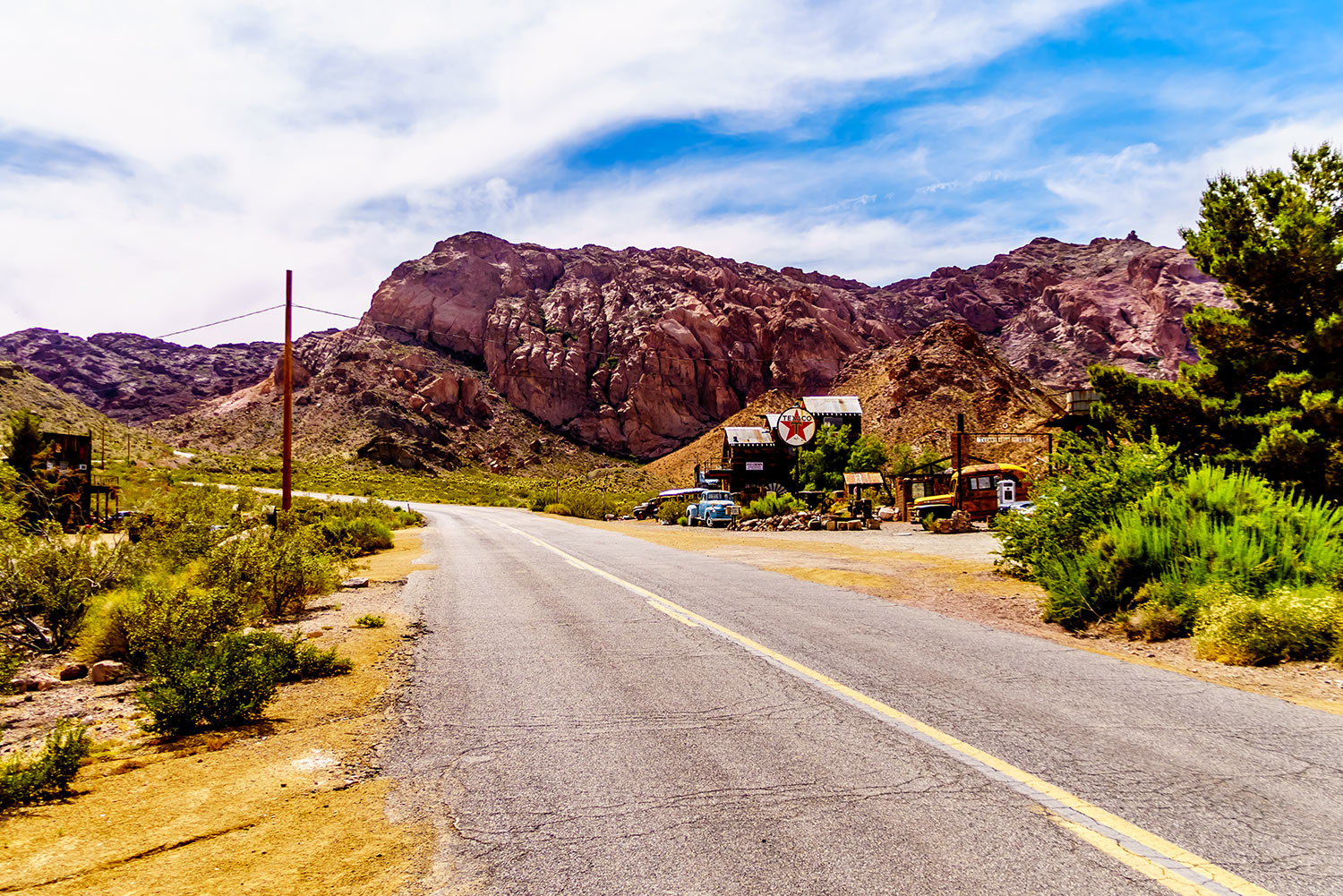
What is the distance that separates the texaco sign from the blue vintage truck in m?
9.75

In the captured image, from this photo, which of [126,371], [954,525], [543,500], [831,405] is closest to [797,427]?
[831,405]

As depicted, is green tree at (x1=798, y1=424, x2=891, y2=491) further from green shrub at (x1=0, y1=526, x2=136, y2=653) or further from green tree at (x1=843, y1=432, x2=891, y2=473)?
green shrub at (x1=0, y1=526, x2=136, y2=653)

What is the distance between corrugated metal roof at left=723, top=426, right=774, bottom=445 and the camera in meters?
61.1

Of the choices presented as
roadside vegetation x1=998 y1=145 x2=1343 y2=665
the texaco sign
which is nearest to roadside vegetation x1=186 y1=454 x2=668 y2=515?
the texaco sign

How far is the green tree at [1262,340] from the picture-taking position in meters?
14.2

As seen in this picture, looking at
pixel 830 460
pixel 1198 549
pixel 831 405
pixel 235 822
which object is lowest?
pixel 235 822

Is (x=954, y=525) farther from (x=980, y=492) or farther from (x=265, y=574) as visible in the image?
(x=265, y=574)

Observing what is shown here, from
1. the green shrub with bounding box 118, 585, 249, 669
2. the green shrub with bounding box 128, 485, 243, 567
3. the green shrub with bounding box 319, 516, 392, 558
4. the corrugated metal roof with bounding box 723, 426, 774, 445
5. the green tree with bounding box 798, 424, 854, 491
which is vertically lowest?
the green shrub with bounding box 319, 516, 392, 558

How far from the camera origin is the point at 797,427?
51.6m

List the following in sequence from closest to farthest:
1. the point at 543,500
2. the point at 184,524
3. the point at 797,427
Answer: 1. the point at 184,524
2. the point at 797,427
3. the point at 543,500

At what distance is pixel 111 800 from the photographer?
428 centimetres

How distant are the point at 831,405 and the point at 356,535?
47.9 meters

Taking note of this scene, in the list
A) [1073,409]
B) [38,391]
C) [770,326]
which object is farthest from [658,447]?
[1073,409]

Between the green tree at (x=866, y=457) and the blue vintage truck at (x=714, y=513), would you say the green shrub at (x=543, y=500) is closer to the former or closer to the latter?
the blue vintage truck at (x=714, y=513)
